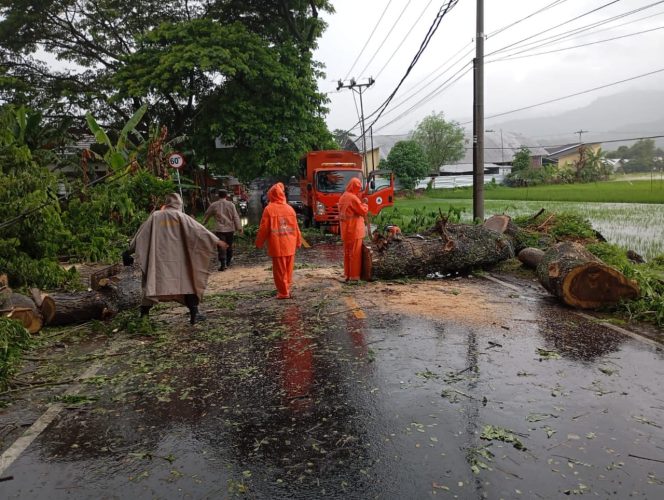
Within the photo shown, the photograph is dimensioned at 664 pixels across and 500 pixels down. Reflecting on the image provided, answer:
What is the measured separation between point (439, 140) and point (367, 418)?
55736 millimetres

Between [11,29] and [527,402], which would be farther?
[11,29]

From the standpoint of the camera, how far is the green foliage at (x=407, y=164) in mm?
43406

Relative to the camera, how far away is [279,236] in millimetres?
7820

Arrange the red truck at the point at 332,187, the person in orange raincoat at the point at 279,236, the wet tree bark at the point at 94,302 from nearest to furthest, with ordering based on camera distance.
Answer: the wet tree bark at the point at 94,302 < the person in orange raincoat at the point at 279,236 < the red truck at the point at 332,187

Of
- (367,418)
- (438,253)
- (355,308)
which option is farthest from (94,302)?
(438,253)

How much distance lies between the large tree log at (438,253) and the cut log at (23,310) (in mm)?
5005

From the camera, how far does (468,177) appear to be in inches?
2189

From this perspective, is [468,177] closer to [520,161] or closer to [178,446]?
[520,161]

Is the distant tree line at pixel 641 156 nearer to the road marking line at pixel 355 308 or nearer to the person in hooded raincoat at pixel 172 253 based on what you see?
the road marking line at pixel 355 308

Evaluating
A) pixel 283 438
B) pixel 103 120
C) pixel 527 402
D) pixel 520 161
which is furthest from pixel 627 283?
pixel 520 161

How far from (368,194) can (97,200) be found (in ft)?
27.8

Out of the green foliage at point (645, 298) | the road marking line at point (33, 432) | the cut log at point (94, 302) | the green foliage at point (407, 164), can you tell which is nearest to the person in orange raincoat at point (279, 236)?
the cut log at point (94, 302)

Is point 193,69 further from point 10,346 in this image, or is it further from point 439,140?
point 439,140

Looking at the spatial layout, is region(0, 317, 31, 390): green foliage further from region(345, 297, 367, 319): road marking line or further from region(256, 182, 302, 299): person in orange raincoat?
region(345, 297, 367, 319): road marking line
